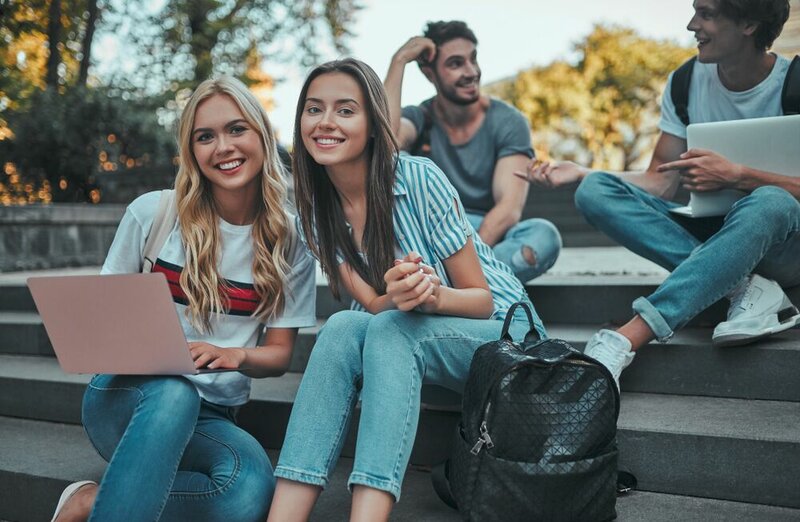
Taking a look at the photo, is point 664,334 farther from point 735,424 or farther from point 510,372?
point 510,372

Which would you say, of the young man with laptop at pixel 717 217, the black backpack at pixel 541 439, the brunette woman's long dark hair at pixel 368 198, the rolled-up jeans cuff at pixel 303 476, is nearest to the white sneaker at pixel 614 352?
the young man with laptop at pixel 717 217

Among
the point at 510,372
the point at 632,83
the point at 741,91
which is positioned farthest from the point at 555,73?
the point at 510,372

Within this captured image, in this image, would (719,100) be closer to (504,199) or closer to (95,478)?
(504,199)

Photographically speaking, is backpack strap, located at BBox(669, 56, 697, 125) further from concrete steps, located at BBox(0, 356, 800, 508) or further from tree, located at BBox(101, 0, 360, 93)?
tree, located at BBox(101, 0, 360, 93)

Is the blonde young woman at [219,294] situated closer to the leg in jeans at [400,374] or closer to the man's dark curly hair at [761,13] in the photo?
the leg in jeans at [400,374]

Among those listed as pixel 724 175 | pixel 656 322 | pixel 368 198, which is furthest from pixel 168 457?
pixel 724 175

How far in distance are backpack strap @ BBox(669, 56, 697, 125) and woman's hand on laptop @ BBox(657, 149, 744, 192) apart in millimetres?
381

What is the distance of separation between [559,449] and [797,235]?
4.08 feet

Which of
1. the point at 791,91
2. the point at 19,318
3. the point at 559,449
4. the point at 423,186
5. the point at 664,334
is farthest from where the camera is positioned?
the point at 19,318

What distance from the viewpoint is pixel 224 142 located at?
2078mm

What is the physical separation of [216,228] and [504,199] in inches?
54.4

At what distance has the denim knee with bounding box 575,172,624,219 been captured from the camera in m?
2.63

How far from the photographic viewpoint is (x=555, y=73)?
1948 centimetres

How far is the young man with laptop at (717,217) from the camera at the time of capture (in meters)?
2.22
